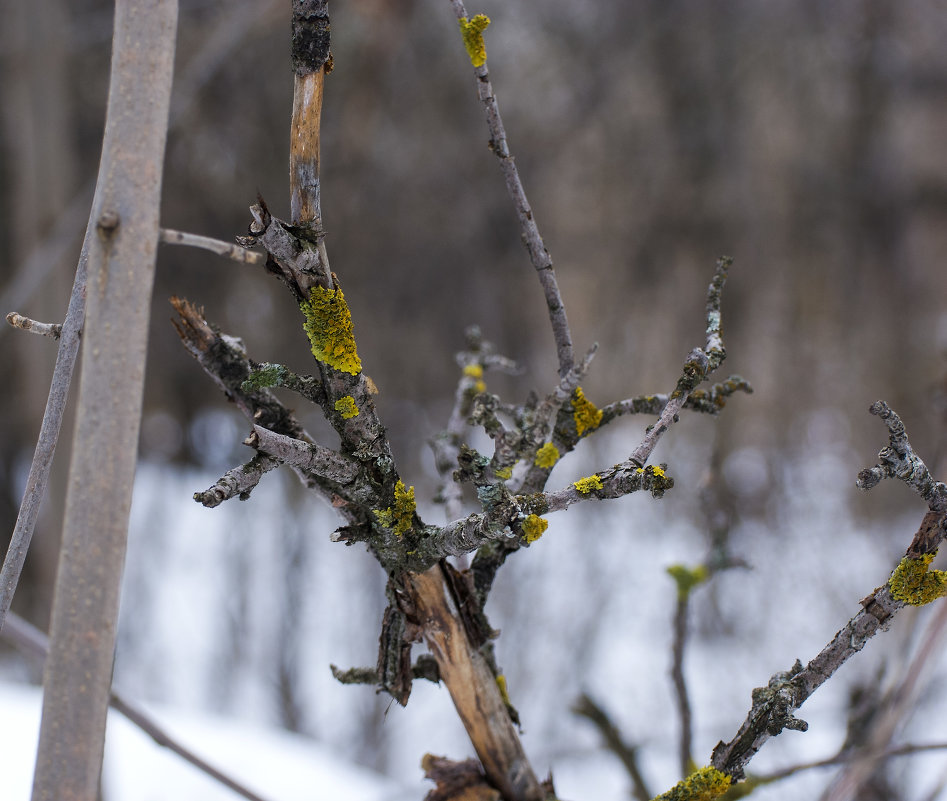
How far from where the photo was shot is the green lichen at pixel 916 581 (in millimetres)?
176

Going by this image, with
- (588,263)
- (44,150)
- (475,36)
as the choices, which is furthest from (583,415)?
(588,263)

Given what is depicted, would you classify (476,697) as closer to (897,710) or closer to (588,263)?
(897,710)

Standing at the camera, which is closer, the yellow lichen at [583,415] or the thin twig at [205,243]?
the thin twig at [205,243]

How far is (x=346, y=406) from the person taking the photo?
0.19 meters

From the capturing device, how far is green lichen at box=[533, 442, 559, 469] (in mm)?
234

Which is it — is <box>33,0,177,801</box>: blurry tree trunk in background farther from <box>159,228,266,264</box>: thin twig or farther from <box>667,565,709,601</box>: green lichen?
<box>667,565,709,601</box>: green lichen

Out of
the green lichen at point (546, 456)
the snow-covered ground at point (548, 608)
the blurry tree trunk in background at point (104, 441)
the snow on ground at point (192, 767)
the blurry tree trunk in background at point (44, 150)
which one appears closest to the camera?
the blurry tree trunk in background at point (104, 441)

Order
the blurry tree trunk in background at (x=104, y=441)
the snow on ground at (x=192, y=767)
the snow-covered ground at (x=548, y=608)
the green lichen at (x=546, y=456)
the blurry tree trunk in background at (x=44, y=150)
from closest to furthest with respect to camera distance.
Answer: the blurry tree trunk in background at (x=104, y=441) < the green lichen at (x=546, y=456) < the snow on ground at (x=192, y=767) < the blurry tree trunk in background at (x=44, y=150) < the snow-covered ground at (x=548, y=608)

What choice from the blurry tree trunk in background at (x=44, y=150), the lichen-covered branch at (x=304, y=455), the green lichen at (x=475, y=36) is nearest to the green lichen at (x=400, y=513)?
the lichen-covered branch at (x=304, y=455)

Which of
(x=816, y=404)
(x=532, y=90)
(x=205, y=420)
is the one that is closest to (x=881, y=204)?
(x=816, y=404)

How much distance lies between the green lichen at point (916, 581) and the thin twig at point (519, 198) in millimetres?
105

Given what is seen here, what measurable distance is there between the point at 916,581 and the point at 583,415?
11 centimetres

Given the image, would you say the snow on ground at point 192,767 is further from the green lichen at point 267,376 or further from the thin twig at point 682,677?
the green lichen at point 267,376

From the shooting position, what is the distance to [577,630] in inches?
57.0
